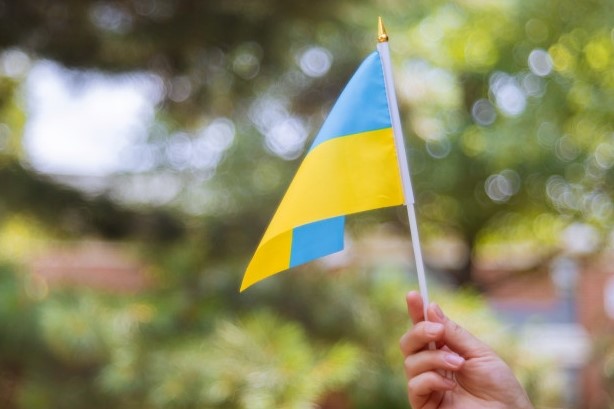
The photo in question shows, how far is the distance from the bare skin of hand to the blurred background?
0.85 meters

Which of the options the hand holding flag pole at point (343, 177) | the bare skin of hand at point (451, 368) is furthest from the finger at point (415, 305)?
the hand holding flag pole at point (343, 177)

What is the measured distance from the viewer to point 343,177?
3.58ft

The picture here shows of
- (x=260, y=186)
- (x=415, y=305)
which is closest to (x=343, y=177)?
(x=415, y=305)

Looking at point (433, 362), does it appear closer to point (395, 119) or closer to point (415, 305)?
point (415, 305)

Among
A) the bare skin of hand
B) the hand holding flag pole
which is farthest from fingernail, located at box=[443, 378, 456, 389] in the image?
the hand holding flag pole

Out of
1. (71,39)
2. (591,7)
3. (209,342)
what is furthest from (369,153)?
(591,7)

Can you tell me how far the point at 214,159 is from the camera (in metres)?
3.28

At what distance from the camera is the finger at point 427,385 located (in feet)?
3.16

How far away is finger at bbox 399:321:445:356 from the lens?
3.14ft

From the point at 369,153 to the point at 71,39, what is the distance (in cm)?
195

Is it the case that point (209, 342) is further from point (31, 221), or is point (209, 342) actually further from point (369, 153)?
point (369, 153)

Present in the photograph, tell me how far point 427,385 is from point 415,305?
0.30 feet

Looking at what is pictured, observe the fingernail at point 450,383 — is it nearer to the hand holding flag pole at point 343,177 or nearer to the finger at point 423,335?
the finger at point 423,335

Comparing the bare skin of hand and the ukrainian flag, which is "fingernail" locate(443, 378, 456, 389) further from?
the ukrainian flag
